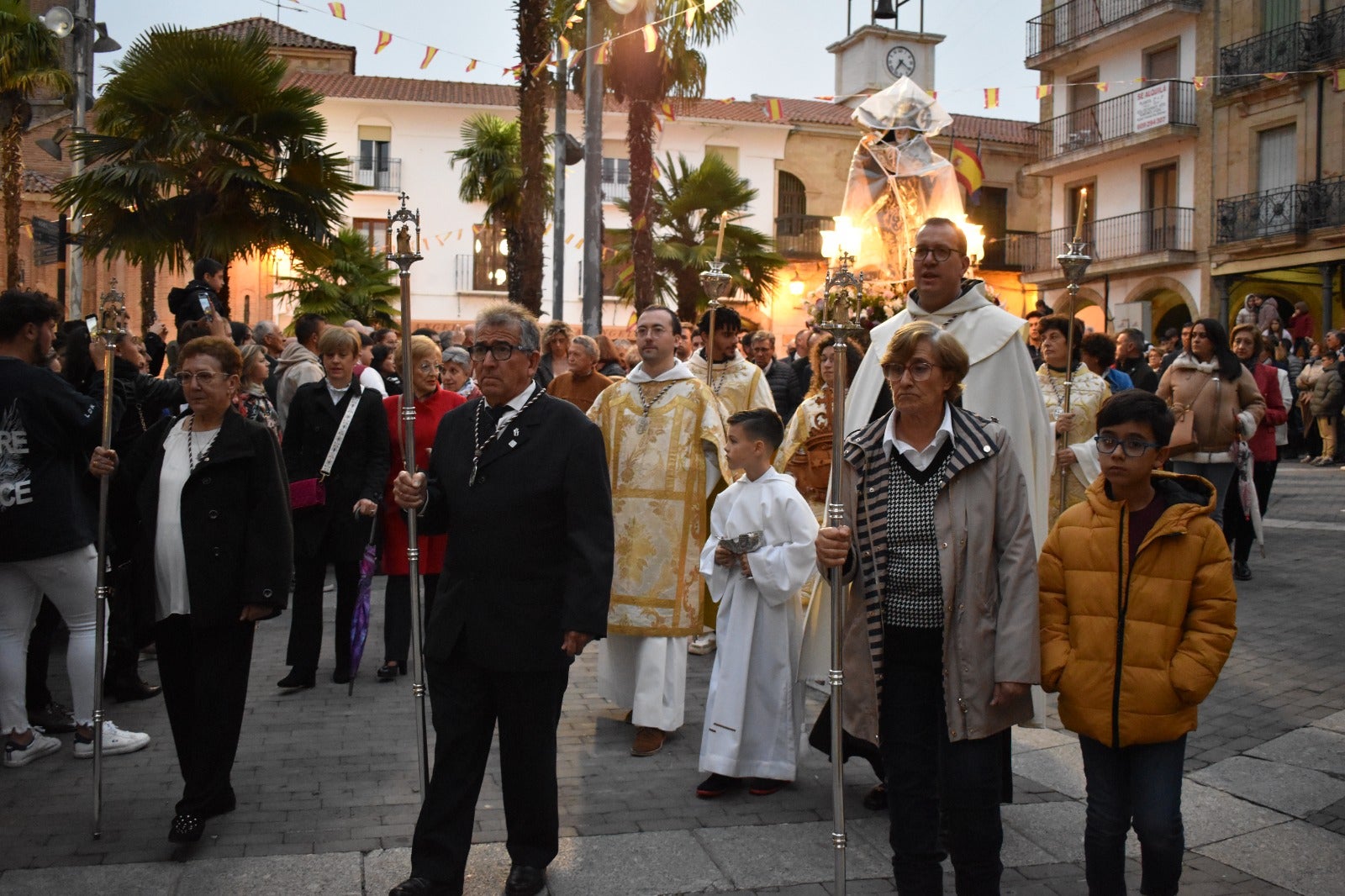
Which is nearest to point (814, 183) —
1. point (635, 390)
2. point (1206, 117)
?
point (1206, 117)

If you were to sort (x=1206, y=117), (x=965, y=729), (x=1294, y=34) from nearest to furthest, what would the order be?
(x=965, y=729) → (x=1294, y=34) → (x=1206, y=117)

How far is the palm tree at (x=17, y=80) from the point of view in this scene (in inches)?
756

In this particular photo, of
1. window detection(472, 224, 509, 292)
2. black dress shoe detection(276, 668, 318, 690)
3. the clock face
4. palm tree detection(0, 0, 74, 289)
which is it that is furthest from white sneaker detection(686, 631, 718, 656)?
the clock face

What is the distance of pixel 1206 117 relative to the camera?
29.4m

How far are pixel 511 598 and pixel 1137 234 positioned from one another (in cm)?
3042

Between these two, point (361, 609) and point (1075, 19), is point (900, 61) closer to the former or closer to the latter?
point (1075, 19)

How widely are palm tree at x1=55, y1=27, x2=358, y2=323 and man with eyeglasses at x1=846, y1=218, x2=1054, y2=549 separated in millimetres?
8982

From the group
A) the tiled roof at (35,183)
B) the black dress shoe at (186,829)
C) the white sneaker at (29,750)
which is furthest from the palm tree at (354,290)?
the black dress shoe at (186,829)

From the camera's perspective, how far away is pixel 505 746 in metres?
4.28

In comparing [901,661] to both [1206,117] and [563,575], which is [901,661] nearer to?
[563,575]

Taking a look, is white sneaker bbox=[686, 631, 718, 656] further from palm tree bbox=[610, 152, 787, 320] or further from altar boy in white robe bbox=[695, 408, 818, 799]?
palm tree bbox=[610, 152, 787, 320]

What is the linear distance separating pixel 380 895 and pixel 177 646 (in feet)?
4.73

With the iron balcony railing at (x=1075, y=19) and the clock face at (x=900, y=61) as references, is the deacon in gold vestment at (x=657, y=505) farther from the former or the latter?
the clock face at (x=900, y=61)

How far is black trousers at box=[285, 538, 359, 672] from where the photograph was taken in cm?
705
